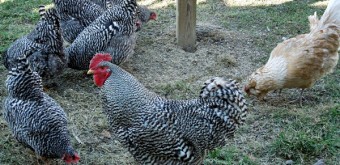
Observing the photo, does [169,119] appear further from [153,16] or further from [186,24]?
[153,16]

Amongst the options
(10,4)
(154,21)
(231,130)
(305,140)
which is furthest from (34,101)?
(10,4)

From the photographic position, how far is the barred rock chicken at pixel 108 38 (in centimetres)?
700

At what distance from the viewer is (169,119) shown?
4.45 m

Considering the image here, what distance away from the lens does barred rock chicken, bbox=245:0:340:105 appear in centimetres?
620

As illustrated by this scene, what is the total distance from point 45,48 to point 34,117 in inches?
80.9

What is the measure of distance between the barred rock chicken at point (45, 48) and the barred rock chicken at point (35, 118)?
1571 mm

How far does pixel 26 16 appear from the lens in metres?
9.45

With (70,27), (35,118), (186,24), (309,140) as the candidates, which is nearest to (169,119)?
(35,118)

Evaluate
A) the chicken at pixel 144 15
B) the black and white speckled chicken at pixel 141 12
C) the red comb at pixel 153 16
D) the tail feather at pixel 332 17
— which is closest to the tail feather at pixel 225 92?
the tail feather at pixel 332 17

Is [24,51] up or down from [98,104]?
up

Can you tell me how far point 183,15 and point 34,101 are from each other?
361cm

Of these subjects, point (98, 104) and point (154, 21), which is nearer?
point (98, 104)

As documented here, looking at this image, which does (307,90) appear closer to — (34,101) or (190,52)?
(190,52)

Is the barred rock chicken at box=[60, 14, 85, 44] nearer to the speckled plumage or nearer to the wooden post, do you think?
the wooden post
